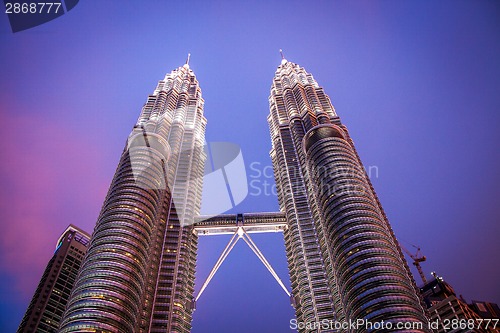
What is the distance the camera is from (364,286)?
342ft

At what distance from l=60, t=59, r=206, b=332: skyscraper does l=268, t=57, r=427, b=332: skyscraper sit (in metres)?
37.9

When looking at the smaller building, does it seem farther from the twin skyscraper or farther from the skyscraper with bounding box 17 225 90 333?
the skyscraper with bounding box 17 225 90 333

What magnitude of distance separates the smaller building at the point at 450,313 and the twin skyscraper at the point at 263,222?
50.8 metres

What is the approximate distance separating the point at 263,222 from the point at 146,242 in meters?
56.1

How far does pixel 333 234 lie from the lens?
120375 millimetres

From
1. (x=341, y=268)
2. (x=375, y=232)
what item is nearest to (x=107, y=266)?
(x=341, y=268)

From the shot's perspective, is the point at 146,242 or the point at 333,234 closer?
the point at 333,234

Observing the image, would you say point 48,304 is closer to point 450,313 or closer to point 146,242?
point 146,242

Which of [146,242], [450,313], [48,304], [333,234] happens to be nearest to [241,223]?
[146,242]

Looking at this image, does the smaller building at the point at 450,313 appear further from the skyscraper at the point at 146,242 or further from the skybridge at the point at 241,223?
the skyscraper at the point at 146,242

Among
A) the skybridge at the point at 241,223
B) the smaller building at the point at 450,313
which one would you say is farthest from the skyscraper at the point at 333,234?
the smaller building at the point at 450,313

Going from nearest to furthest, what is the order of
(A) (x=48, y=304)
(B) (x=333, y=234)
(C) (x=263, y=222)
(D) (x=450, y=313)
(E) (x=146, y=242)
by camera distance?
(B) (x=333, y=234), (E) (x=146, y=242), (D) (x=450, y=313), (C) (x=263, y=222), (A) (x=48, y=304)

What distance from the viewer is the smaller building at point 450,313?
153 metres

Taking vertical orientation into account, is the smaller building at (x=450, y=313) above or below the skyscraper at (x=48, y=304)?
below
